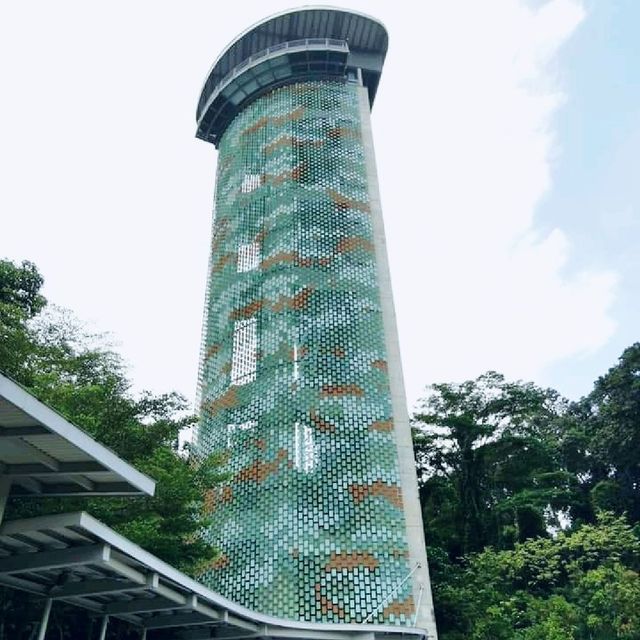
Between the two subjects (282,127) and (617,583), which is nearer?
(617,583)

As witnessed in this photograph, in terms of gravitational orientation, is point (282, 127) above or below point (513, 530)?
above

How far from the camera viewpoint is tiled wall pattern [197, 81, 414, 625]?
13.5m

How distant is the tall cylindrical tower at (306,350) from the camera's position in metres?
13.6

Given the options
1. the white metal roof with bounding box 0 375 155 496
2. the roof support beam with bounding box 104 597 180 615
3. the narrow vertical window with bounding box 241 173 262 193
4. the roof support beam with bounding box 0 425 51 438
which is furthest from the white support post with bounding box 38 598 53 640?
the narrow vertical window with bounding box 241 173 262 193

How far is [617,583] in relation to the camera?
14.4 meters

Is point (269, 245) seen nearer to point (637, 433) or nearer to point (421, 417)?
point (421, 417)

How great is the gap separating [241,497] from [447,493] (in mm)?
9181

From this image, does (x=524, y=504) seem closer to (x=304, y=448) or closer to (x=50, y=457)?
(x=304, y=448)

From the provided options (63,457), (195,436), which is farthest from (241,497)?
(63,457)

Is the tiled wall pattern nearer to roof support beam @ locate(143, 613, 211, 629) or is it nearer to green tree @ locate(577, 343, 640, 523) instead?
roof support beam @ locate(143, 613, 211, 629)

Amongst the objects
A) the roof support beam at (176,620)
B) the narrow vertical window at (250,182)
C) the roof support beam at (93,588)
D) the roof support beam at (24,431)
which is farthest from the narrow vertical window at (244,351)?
the roof support beam at (24,431)

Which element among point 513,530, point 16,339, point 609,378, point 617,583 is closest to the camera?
point 16,339

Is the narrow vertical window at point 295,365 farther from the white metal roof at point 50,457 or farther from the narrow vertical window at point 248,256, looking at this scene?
the white metal roof at point 50,457

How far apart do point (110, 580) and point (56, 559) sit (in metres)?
1.07
